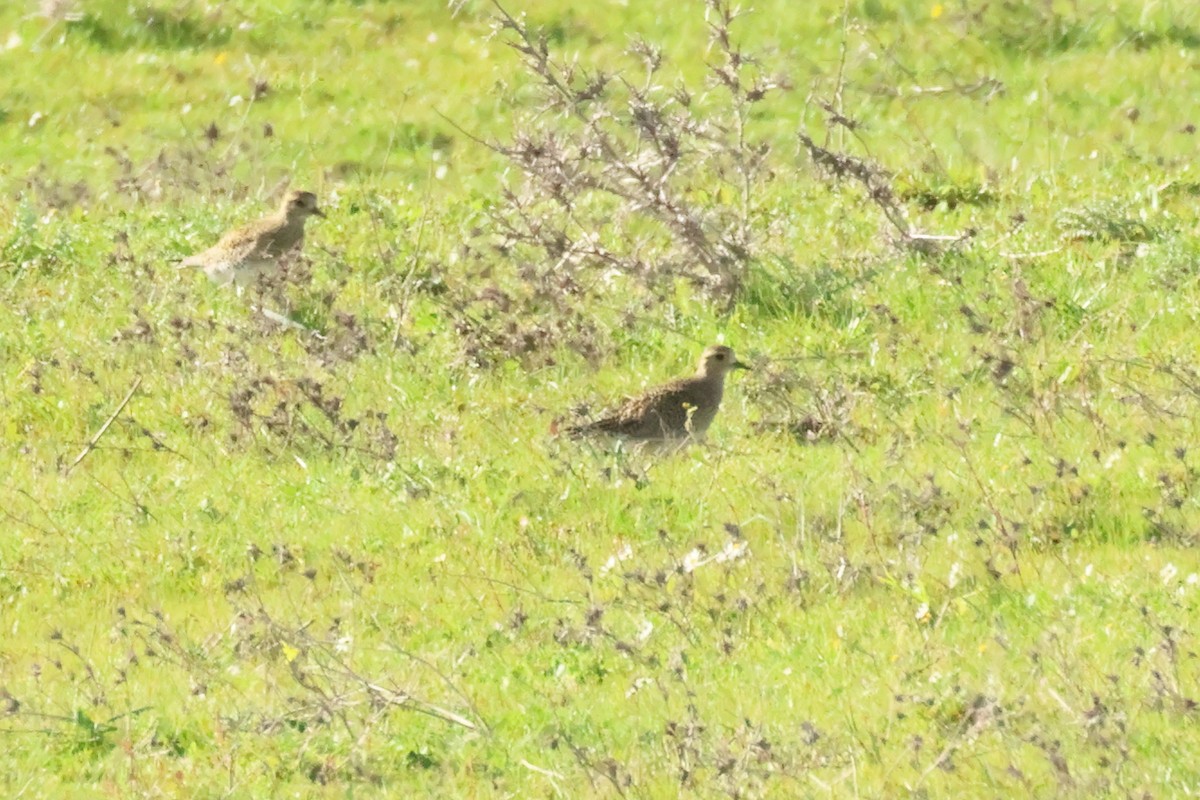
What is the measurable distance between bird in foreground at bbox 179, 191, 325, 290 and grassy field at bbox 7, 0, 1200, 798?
0.63 feet

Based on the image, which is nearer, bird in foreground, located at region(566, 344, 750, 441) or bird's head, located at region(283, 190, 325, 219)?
bird in foreground, located at region(566, 344, 750, 441)

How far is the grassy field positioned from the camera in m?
7.38

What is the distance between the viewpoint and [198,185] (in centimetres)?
1703

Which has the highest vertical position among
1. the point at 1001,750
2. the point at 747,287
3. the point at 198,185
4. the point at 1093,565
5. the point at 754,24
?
the point at 1001,750

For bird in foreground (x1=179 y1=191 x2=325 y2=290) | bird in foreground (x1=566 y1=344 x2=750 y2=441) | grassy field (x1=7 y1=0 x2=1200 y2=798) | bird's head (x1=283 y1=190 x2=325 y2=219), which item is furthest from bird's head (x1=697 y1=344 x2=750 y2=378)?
bird's head (x1=283 y1=190 x2=325 y2=219)

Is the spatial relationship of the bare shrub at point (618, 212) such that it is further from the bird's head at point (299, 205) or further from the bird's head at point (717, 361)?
the bird's head at point (299, 205)

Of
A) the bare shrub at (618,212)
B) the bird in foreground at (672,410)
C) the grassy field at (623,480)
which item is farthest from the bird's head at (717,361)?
the bare shrub at (618,212)

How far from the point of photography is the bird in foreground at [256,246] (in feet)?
45.9

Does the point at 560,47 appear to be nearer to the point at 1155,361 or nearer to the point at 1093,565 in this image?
the point at 1155,361

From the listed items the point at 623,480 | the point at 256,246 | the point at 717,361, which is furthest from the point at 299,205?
the point at 623,480

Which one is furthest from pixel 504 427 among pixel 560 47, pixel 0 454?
pixel 560 47

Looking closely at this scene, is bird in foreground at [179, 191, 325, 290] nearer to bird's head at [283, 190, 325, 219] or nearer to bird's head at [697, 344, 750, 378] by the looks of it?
bird's head at [283, 190, 325, 219]

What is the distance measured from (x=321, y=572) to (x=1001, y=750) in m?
3.76

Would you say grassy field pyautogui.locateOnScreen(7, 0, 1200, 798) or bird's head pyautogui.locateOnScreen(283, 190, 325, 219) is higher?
grassy field pyautogui.locateOnScreen(7, 0, 1200, 798)
